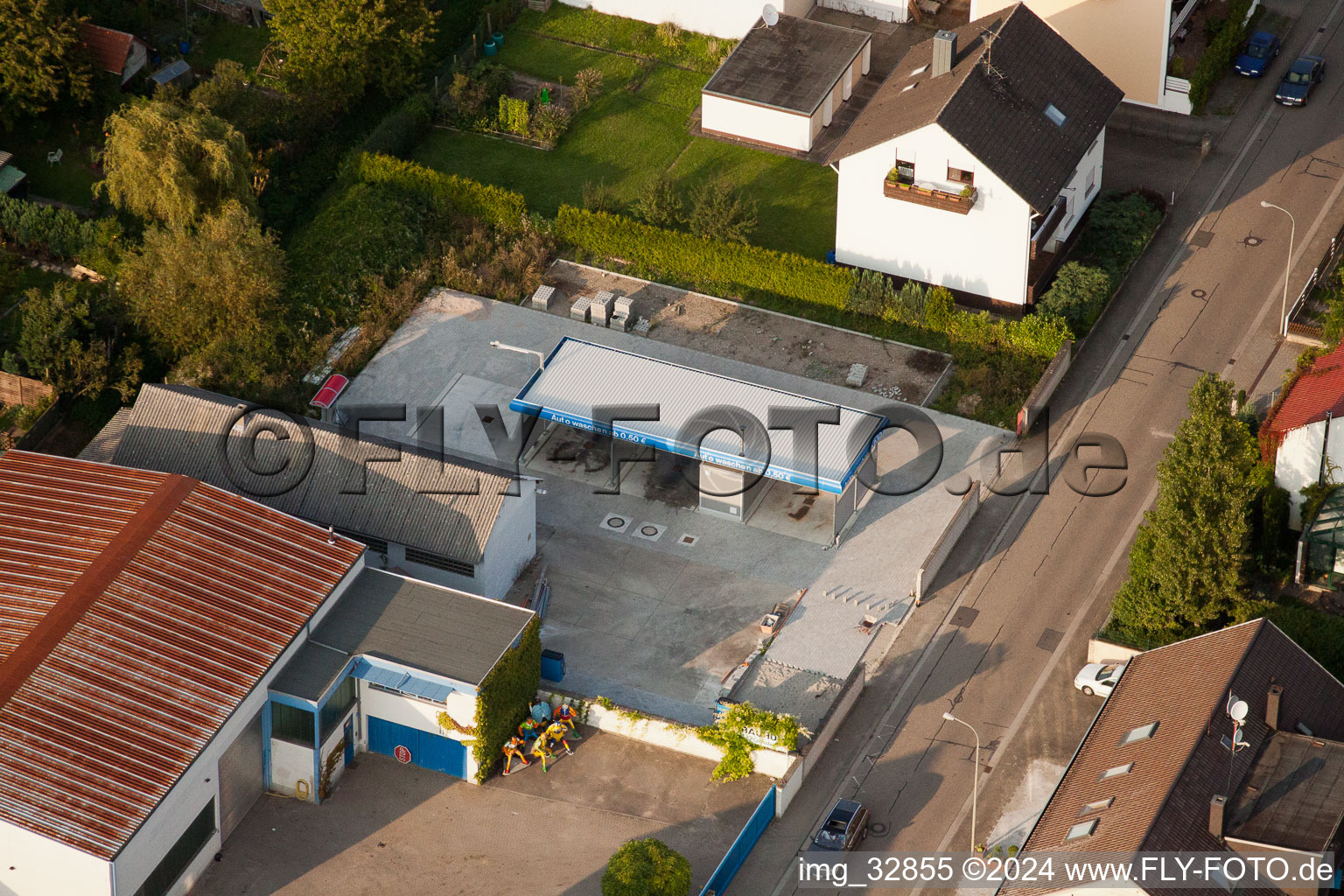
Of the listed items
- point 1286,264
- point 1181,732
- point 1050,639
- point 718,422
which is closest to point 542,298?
point 718,422

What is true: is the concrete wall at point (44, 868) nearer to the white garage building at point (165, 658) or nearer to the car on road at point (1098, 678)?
the white garage building at point (165, 658)

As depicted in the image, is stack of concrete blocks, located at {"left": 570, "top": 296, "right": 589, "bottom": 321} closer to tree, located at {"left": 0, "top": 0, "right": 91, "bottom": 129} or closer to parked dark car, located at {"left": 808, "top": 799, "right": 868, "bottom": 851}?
tree, located at {"left": 0, "top": 0, "right": 91, "bottom": 129}

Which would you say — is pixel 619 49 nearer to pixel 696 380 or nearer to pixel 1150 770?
pixel 696 380

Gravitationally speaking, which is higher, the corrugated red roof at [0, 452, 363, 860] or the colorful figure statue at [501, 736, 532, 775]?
the corrugated red roof at [0, 452, 363, 860]

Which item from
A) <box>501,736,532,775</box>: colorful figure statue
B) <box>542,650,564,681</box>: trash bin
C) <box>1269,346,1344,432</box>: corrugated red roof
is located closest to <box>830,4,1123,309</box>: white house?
<box>1269,346,1344,432</box>: corrugated red roof

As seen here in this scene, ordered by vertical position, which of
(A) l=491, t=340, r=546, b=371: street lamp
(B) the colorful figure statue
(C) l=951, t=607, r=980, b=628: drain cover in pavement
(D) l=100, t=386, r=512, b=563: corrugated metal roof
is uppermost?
(D) l=100, t=386, r=512, b=563: corrugated metal roof

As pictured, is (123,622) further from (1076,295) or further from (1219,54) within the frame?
(1219,54)
